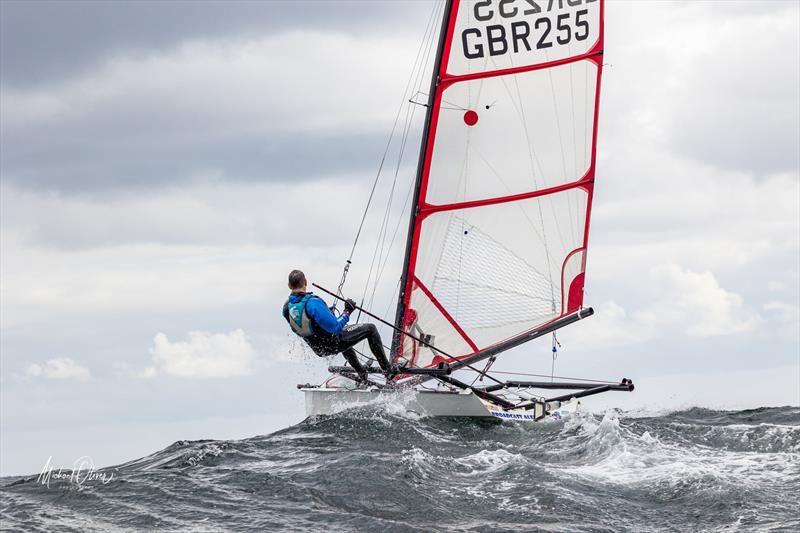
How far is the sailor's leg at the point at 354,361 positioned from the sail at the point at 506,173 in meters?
1.14

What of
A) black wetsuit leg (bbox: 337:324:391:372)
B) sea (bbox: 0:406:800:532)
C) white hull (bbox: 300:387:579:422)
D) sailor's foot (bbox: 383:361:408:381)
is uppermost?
black wetsuit leg (bbox: 337:324:391:372)

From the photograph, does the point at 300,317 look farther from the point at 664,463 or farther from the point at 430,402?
the point at 664,463

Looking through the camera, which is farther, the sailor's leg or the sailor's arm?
the sailor's leg

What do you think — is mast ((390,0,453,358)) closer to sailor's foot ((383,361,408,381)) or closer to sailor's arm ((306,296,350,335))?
sailor's foot ((383,361,408,381))

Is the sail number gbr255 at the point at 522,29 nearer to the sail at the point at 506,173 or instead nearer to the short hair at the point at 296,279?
the sail at the point at 506,173

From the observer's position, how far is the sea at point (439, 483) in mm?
8258

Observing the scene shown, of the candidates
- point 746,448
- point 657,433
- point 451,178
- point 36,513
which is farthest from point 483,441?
point 36,513

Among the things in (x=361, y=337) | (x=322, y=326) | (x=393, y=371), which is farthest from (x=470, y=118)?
(x=322, y=326)

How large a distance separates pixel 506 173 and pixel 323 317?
4044mm

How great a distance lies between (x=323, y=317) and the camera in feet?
38.7

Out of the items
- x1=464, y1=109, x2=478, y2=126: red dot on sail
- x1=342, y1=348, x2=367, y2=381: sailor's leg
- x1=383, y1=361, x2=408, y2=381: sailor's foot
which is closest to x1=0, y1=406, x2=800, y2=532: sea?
x1=383, y1=361, x2=408, y2=381: sailor's foot

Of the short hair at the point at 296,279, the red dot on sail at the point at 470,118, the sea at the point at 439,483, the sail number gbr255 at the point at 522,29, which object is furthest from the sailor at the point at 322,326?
the sail number gbr255 at the point at 522,29

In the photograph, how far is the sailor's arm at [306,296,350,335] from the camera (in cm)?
1181

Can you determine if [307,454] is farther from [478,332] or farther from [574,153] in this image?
[574,153]
